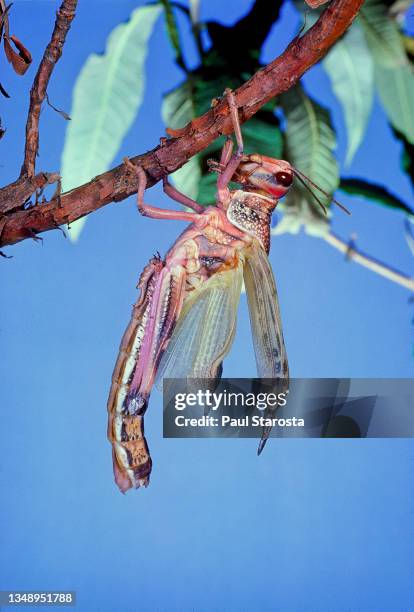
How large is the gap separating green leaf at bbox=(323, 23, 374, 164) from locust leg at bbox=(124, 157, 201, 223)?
562mm

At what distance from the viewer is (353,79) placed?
2.00 meters

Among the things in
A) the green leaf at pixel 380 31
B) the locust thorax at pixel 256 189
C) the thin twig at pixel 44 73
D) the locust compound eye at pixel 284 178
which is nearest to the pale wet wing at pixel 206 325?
the locust thorax at pixel 256 189

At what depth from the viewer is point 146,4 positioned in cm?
202

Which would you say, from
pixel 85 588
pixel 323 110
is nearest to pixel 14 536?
pixel 85 588

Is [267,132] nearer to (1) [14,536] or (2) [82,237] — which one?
(2) [82,237]

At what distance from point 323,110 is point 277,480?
1.09 m

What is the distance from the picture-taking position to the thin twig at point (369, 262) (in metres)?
2.02

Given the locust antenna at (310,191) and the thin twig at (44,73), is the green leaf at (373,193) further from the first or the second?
the thin twig at (44,73)

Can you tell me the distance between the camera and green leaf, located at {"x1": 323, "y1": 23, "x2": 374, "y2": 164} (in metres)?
2.00

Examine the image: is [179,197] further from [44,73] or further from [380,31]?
[380,31]

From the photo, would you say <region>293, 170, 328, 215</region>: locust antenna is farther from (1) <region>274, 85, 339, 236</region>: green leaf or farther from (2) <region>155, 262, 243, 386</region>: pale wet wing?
(2) <region>155, 262, 243, 386</region>: pale wet wing

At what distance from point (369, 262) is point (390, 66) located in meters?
0.57

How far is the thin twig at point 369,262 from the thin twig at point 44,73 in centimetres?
85

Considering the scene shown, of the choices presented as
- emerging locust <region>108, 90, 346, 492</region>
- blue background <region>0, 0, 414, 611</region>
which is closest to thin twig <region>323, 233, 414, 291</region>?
blue background <region>0, 0, 414, 611</region>
